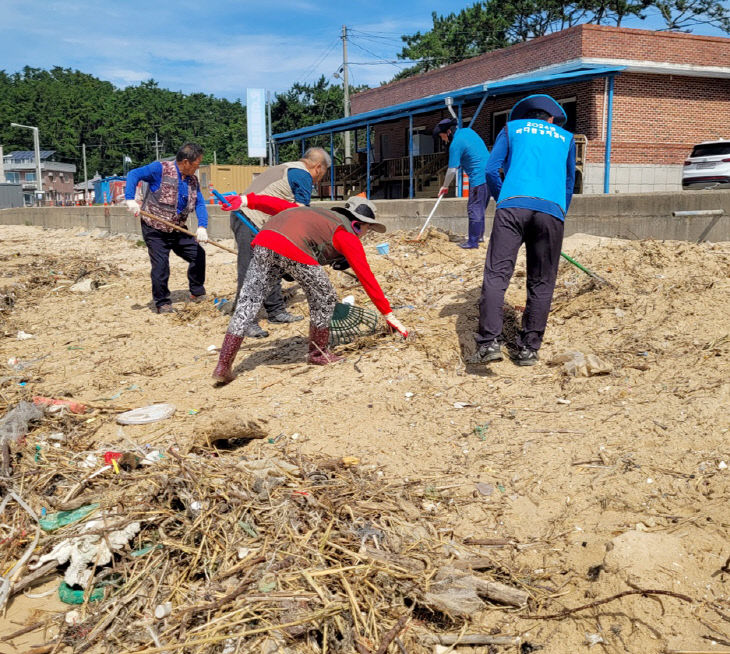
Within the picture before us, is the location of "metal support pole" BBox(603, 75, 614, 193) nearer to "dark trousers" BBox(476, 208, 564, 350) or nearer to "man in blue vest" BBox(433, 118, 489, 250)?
"man in blue vest" BBox(433, 118, 489, 250)

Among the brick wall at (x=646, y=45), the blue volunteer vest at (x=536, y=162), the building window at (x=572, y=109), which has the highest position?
the brick wall at (x=646, y=45)

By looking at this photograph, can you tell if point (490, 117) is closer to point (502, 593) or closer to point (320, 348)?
point (320, 348)

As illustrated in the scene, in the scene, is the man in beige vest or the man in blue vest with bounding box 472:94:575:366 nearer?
the man in blue vest with bounding box 472:94:575:366

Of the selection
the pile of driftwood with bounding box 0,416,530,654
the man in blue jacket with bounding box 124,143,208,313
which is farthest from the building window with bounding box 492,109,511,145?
the pile of driftwood with bounding box 0,416,530,654

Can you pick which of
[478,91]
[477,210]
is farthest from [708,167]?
[477,210]

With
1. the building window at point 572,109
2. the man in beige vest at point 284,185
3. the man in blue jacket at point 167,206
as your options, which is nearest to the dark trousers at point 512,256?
the man in beige vest at point 284,185

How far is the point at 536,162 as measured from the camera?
4.25 m

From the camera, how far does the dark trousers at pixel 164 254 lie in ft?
22.9

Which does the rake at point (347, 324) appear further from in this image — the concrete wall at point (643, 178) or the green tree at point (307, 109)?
the green tree at point (307, 109)

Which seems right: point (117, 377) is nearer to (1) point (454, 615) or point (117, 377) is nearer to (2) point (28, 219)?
(1) point (454, 615)

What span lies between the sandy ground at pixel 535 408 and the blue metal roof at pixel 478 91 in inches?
371

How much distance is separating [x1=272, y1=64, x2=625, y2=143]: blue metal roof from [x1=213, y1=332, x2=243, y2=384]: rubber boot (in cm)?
1290

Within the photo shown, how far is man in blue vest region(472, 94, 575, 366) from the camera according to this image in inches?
166

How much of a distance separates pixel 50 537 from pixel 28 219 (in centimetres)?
2048
